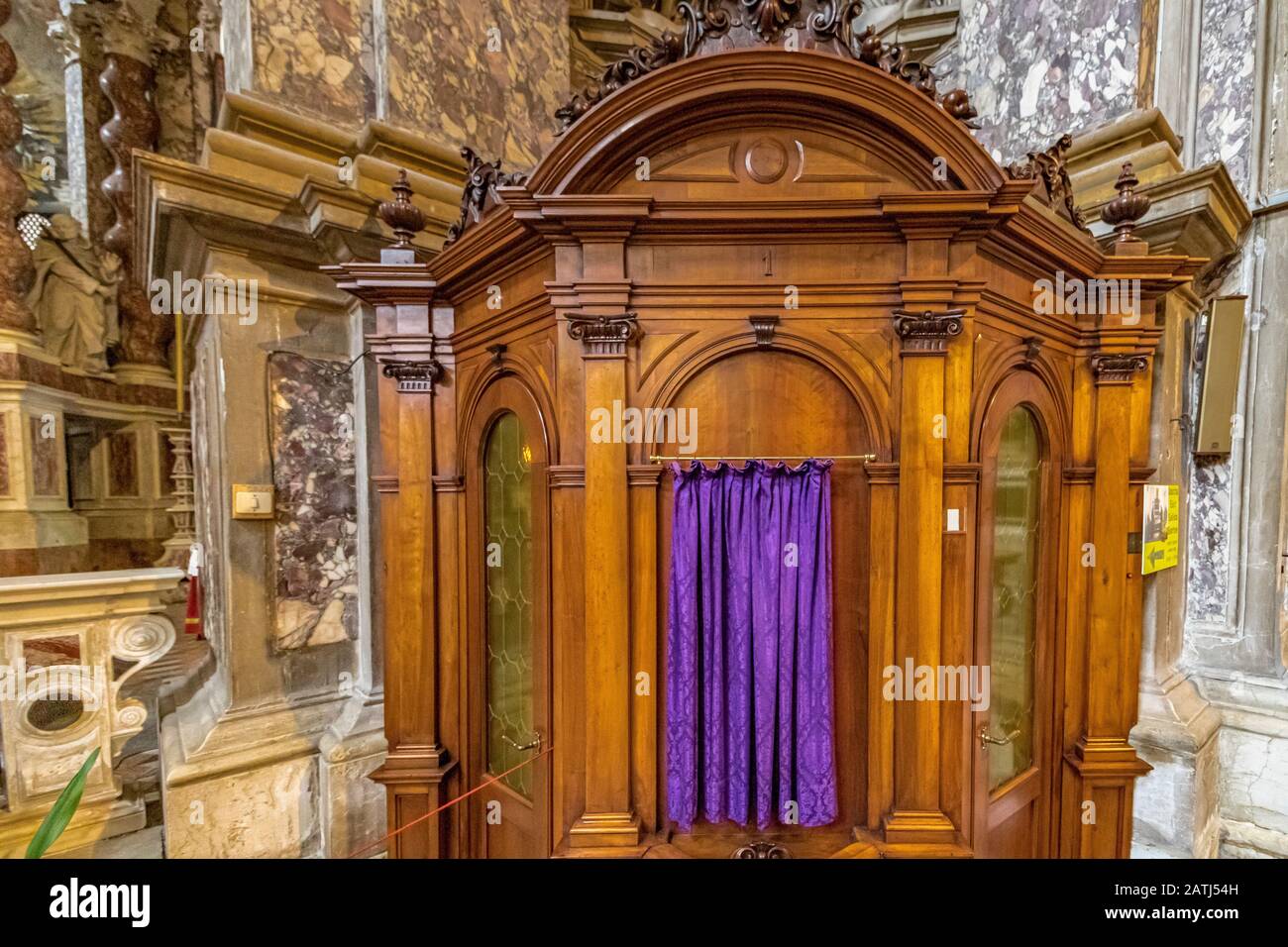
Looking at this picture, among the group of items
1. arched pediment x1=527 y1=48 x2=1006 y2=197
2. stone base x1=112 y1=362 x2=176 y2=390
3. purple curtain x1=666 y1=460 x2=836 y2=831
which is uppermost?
arched pediment x1=527 y1=48 x2=1006 y2=197

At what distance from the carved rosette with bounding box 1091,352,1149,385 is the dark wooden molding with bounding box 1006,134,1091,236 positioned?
65 cm

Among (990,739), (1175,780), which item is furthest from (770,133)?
(1175,780)

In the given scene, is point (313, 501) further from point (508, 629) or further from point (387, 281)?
point (508, 629)

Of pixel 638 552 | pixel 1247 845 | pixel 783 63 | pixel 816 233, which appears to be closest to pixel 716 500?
pixel 638 552

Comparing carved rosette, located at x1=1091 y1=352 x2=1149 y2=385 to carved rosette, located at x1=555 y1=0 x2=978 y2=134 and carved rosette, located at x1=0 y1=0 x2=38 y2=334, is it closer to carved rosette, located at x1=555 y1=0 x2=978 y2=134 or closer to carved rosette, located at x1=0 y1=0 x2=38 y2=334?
carved rosette, located at x1=555 y1=0 x2=978 y2=134

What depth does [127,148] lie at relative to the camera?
637 cm

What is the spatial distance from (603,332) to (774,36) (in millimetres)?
1352

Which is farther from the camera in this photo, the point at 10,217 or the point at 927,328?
the point at 10,217

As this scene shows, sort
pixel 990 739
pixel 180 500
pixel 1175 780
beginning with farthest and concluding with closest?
pixel 180 500, pixel 1175 780, pixel 990 739

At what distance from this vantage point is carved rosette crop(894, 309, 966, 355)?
202cm

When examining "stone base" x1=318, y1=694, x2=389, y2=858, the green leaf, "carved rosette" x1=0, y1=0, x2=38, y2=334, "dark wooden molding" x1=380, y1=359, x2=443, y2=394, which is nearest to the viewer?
the green leaf

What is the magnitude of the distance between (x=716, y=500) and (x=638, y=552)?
39 centimetres

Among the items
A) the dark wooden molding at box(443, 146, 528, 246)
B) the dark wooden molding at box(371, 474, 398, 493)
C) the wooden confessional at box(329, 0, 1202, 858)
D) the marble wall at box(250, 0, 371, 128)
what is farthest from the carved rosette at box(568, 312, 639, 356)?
the marble wall at box(250, 0, 371, 128)

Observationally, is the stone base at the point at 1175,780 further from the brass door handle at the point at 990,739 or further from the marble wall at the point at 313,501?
the marble wall at the point at 313,501
